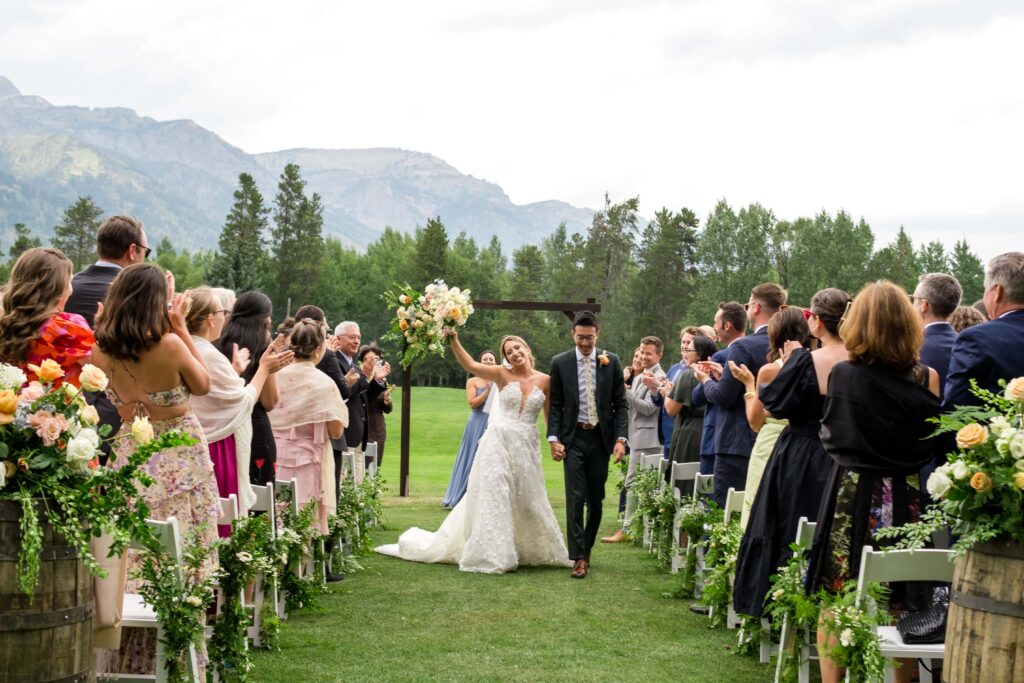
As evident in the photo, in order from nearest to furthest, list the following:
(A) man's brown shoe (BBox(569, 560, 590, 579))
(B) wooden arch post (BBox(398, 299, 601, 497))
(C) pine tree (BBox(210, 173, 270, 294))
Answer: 1. (A) man's brown shoe (BBox(569, 560, 590, 579))
2. (B) wooden arch post (BBox(398, 299, 601, 497))
3. (C) pine tree (BBox(210, 173, 270, 294))

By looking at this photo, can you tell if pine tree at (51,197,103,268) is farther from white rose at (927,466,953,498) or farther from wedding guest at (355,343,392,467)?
white rose at (927,466,953,498)

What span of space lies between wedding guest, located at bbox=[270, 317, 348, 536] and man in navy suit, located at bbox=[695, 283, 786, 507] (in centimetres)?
334

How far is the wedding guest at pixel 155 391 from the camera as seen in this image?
575cm

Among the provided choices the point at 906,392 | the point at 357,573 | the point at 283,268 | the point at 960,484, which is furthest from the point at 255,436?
the point at 283,268

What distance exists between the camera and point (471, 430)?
1691 cm

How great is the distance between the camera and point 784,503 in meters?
6.94

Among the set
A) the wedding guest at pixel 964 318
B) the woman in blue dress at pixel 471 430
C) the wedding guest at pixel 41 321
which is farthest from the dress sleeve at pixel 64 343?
the woman in blue dress at pixel 471 430

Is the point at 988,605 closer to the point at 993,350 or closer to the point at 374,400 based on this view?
the point at 993,350

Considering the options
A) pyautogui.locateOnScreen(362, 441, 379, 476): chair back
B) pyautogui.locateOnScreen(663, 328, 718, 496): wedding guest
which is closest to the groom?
pyautogui.locateOnScreen(663, 328, 718, 496): wedding guest

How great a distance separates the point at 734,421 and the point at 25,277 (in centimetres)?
602

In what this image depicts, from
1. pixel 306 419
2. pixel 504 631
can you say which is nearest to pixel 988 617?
pixel 504 631

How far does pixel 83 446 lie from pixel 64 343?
1326mm

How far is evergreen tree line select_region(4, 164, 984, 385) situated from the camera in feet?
292

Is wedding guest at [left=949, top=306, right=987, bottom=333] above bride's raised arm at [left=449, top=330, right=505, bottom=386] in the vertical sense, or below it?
above
